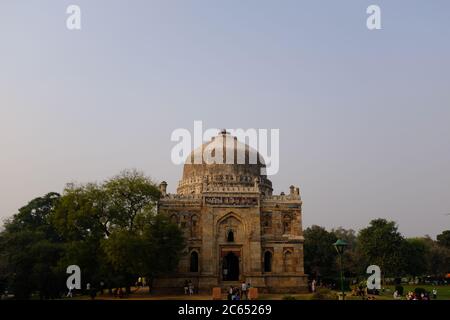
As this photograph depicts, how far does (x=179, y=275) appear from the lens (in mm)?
38562

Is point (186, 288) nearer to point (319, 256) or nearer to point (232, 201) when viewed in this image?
point (232, 201)

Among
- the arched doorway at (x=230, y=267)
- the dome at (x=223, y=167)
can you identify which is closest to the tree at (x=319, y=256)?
the dome at (x=223, y=167)

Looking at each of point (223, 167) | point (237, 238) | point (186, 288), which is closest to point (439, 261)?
point (223, 167)

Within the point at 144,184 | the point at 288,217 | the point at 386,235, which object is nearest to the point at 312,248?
the point at 386,235

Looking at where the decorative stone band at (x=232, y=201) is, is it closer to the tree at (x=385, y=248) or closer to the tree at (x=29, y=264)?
the tree at (x=29, y=264)

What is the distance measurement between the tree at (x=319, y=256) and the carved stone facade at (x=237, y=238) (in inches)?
582

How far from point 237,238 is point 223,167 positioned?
7798 mm

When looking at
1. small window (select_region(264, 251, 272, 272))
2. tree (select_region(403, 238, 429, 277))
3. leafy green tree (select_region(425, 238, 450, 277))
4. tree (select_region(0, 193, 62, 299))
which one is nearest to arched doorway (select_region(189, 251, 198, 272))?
small window (select_region(264, 251, 272, 272))

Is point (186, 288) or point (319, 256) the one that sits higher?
point (319, 256)

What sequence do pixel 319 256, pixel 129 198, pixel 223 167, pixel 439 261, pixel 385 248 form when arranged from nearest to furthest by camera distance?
pixel 129 198
pixel 223 167
pixel 385 248
pixel 319 256
pixel 439 261

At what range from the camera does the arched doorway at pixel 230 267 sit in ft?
131

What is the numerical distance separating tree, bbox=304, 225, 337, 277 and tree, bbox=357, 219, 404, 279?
3.80 m

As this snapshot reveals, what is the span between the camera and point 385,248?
167ft

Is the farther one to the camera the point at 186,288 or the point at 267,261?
the point at 267,261
